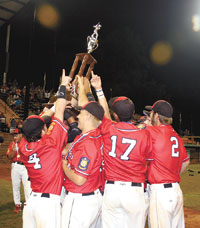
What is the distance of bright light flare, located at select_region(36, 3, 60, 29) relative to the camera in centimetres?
3376

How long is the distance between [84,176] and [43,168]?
594 mm

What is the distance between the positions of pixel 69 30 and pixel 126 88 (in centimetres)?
1416

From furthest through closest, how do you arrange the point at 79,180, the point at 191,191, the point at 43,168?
the point at 191,191 < the point at 43,168 < the point at 79,180

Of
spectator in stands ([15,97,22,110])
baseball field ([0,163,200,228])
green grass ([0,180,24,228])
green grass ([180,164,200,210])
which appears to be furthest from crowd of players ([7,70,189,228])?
spectator in stands ([15,97,22,110])

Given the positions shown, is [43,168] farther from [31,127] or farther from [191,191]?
[191,191]

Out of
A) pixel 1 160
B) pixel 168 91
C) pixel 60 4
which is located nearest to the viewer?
pixel 1 160

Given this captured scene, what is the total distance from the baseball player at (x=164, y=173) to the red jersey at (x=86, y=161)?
1129 mm

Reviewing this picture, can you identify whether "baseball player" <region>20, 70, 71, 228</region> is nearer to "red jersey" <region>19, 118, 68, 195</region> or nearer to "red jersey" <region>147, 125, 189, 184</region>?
"red jersey" <region>19, 118, 68, 195</region>

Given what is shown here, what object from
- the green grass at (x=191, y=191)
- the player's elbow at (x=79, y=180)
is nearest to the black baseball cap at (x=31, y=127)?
the player's elbow at (x=79, y=180)

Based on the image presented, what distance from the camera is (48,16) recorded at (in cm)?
3478

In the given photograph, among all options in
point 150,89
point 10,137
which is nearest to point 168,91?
point 150,89

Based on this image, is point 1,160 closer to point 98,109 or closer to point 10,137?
point 10,137

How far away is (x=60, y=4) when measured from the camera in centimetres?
3847

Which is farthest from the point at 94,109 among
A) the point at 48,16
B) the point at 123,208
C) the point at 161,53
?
the point at 161,53
